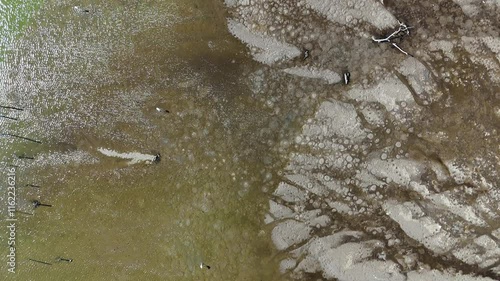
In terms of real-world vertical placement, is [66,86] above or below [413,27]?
below

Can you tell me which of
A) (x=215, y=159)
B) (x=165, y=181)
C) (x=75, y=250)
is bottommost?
(x=75, y=250)

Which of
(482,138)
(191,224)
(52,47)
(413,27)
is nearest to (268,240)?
(191,224)

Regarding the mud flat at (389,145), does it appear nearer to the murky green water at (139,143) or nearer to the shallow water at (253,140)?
the shallow water at (253,140)

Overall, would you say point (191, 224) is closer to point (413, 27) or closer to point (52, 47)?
point (52, 47)

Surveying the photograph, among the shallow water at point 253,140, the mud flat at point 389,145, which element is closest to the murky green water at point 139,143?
the shallow water at point 253,140

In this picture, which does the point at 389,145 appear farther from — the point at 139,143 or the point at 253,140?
the point at 139,143

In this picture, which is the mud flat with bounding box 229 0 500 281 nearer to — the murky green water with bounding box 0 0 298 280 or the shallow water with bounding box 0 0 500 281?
the shallow water with bounding box 0 0 500 281

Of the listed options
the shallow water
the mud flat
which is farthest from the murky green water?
the mud flat

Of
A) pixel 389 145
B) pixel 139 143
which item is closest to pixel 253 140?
pixel 139 143

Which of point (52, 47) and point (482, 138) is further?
point (52, 47)
